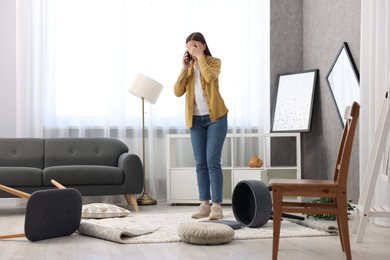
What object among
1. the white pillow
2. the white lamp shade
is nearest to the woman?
the white pillow

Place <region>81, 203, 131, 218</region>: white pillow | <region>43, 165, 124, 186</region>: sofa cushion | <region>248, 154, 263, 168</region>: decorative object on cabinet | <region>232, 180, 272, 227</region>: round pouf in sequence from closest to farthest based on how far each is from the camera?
<region>232, 180, 272, 227</region>: round pouf < <region>81, 203, 131, 218</region>: white pillow < <region>43, 165, 124, 186</region>: sofa cushion < <region>248, 154, 263, 168</region>: decorative object on cabinet

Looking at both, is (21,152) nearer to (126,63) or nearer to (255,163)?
(126,63)

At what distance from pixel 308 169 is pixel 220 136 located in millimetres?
2134

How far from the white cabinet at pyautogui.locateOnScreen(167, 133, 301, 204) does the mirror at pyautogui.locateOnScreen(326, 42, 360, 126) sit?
2.12ft

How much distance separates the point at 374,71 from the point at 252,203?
1322mm

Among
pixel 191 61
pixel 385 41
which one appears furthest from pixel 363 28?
pixel 191 61

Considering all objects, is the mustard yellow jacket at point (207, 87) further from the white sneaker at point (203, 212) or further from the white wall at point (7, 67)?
the white wall at point (7, 67)

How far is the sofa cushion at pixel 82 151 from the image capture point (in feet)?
19.4

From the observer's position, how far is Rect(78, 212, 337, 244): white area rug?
12.2 feet

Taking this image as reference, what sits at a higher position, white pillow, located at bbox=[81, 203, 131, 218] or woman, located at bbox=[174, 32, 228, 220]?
woman, located at bbox=[174, 32, 228, 220]

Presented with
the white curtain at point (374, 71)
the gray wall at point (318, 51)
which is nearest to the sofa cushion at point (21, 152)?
the gray wall at point (318, 51)

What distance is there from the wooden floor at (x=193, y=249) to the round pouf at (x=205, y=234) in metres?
0.04

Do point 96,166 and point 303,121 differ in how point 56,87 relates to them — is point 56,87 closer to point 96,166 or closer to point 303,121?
point 96,166

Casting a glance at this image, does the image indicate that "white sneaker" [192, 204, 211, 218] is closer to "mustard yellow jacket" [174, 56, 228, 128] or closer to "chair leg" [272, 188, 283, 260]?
"mustard yellow jacket" [174, 56, 228, 128]
